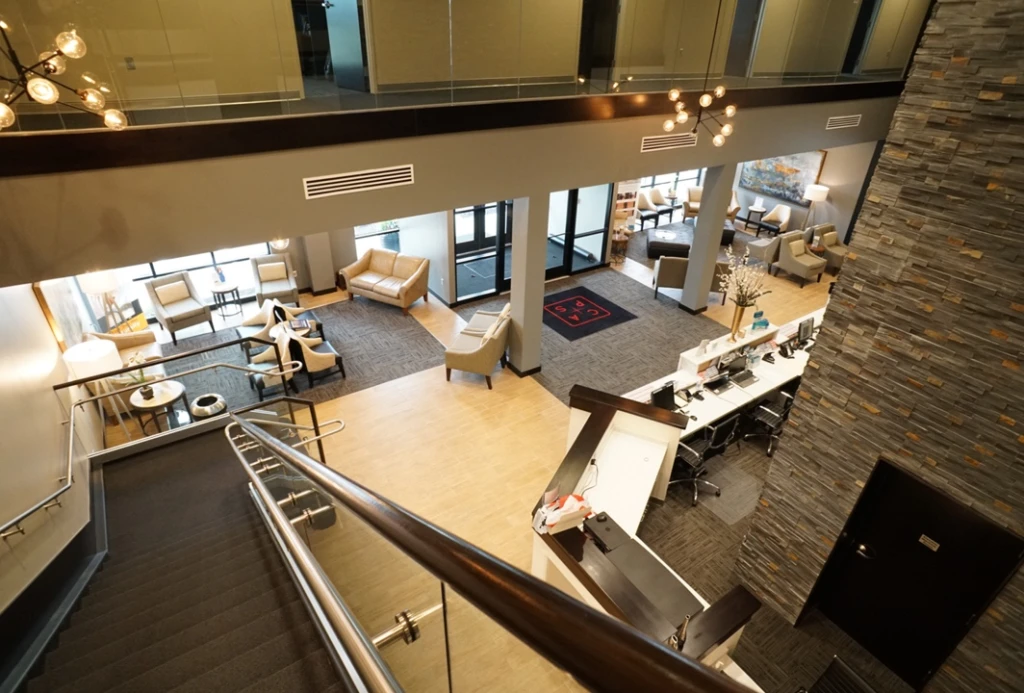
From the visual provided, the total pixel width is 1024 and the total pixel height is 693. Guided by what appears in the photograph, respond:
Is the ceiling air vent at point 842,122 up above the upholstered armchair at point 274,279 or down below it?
above

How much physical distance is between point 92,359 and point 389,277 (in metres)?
5.17

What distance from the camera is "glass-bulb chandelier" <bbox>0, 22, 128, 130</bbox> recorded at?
10.7ft

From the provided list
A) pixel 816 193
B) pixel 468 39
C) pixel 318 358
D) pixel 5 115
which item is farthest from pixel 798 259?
pixel 5 115

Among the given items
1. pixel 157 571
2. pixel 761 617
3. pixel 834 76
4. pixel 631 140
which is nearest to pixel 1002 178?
pixel 761 617

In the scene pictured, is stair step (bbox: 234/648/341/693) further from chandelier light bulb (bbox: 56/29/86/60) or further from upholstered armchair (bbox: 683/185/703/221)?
upholstered armchair (bbox: 683/185/703/221)

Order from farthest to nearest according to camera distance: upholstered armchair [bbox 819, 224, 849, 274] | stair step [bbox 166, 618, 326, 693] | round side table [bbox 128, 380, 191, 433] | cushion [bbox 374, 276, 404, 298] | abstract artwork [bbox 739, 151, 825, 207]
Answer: abstract artwork [bbox 739, 151, 825, 207]
upholstered armchair [bbox 819, 224, 849, 274]
cushion [bbox 374, 276, 404, 298]
round side table [bbox 128, 380, 191, 433]
stair step [bbox 166, 618, 326, 693]

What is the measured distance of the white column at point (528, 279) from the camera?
24.0 feet

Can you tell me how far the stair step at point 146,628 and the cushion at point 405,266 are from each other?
731cm

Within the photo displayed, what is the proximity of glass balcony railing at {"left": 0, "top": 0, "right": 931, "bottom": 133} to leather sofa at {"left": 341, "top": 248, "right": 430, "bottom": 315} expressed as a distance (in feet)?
14.4

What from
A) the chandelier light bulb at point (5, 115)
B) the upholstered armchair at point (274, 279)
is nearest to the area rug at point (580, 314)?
the upholstered armchair at point (274, 279)

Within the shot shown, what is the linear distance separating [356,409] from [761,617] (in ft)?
18.0

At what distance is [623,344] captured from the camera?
30.8ft

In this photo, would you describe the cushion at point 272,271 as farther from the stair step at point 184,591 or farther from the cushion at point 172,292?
the stair step at point 184,591

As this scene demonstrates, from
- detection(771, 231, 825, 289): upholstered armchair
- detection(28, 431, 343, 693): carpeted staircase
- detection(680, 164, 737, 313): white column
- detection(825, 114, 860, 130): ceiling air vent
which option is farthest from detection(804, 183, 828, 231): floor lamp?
detection(28, 431, 343, 693): carpeted staircase
